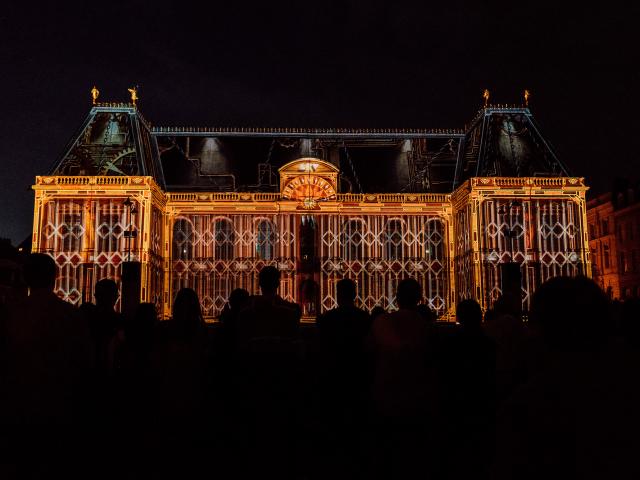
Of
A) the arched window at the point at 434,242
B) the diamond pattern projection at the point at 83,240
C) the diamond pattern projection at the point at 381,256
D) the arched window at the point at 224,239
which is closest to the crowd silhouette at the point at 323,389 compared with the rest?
the diamond pattern projection at the point at 83,240

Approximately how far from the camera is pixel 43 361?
4.53 metres

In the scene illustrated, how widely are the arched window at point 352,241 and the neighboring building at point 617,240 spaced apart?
80.6 feet

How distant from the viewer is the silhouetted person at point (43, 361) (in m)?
4.49

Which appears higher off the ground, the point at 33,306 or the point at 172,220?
the point at 172,220

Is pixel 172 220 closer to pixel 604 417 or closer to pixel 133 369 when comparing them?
pixel 133 369

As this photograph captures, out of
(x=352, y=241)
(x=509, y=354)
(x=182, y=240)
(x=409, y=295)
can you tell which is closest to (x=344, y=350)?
(x=409, y=295)

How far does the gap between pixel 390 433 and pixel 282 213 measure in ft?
98.2

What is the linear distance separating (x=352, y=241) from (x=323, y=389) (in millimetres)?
28011

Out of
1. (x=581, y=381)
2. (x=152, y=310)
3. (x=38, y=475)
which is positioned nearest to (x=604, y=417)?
(x=581, y=381)

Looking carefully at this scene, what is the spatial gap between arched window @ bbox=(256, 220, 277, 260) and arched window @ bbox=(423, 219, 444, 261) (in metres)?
9.18

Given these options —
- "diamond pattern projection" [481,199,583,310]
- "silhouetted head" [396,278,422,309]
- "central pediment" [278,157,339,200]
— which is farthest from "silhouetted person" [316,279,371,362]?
"central pediment" [278,157,339,200]

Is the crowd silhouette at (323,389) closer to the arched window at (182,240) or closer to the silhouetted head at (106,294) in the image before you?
the silhouetted head at (106,294)

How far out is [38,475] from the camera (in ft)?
14.7

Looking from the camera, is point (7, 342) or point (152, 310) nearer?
point (7, 342)
